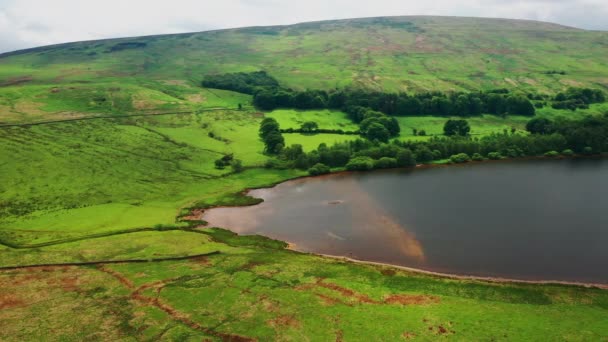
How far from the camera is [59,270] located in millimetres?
66250

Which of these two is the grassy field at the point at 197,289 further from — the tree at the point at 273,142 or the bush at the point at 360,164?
the bush at the point at 360,164

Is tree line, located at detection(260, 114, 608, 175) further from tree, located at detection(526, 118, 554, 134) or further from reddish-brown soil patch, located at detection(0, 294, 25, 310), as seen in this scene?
reddish-brown soil patch, located at detection(0, 294, 25, 310)

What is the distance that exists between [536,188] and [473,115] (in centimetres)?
8686

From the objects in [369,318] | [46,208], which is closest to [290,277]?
[369,318]

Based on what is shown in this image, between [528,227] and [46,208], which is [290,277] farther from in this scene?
[46,208]

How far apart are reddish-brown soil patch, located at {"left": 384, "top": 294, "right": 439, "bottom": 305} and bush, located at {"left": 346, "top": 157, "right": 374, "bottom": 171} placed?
254 ft

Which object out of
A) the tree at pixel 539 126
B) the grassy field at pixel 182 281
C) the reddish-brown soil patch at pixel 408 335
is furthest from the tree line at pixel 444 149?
the reddish-brown soil patch at pixel 408 335

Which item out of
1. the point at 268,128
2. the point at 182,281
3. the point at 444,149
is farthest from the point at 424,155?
the point at 182,281

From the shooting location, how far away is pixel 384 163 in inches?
5310

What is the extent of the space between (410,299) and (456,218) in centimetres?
4025

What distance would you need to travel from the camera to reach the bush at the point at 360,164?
132625 millimetres

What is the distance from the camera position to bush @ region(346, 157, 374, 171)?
13262cm

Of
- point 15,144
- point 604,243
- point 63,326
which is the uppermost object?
point 15,144

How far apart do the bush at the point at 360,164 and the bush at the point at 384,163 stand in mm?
1909
